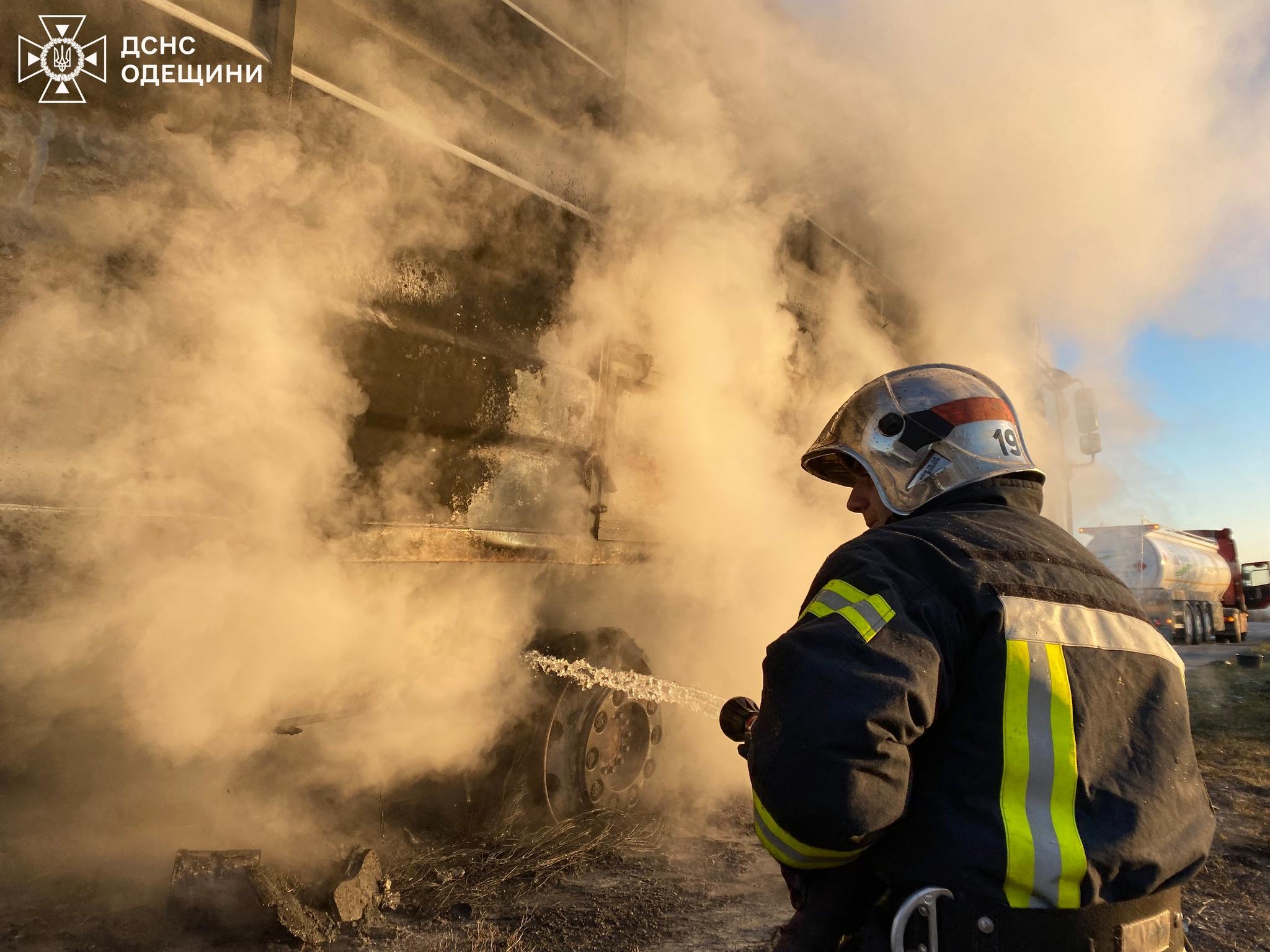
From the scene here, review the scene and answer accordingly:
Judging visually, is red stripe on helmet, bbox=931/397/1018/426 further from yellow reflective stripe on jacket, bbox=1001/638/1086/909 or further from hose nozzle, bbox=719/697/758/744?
hose nozzle, bbox=719/697/758/744

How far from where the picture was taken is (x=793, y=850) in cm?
125

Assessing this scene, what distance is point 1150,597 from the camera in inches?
643

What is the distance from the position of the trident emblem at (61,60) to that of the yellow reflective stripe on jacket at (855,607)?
1.97 m

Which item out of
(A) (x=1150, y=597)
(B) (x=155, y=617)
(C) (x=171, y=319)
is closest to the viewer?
(C) (x=171, y=319)

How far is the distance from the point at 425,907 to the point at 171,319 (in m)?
1.95

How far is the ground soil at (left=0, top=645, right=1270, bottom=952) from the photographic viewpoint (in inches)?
89.8

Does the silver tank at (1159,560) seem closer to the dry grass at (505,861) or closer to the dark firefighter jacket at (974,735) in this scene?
the dry grass at (505,861)

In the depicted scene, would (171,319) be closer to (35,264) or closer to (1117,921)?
(35,264)

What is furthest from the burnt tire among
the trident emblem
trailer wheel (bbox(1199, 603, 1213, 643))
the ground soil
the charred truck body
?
trailer wheel (bbox(1199, 603, 1213, 643))

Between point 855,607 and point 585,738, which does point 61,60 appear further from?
point 585,738

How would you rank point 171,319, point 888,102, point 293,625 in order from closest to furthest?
point 171,319 < point 293,625 < point 888,102

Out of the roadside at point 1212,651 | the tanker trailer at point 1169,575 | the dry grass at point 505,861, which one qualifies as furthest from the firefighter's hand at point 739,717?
the tanker trailer at point 1169,575

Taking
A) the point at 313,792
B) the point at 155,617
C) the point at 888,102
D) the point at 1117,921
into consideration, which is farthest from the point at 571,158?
the point at 888,102

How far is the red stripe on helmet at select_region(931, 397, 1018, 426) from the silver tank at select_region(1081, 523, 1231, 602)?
54.5 feet
